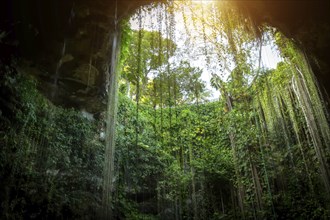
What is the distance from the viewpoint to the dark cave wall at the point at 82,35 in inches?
184

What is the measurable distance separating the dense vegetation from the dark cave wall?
30cm

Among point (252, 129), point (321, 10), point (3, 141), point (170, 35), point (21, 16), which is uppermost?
point (170, 35)

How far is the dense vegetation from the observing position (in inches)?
197

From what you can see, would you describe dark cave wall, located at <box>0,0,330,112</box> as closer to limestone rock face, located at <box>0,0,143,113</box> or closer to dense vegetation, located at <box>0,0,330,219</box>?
limestone rock face, located at <box>0,0,143,113</box>

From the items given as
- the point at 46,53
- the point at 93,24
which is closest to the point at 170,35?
the point at 93,24

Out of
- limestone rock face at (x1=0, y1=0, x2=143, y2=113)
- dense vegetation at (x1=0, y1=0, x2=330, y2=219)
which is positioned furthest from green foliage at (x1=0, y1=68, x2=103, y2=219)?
limestone rock face at (x1=0, y1=0, x2=143, y2=113)

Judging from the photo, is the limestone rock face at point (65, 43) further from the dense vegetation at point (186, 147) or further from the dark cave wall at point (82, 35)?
the dense vegetation at point (186, 147)

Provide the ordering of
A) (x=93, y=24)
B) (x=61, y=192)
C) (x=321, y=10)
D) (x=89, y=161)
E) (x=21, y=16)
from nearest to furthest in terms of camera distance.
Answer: (x=321, y=10)
(x=21, y=16)
(x=61, y=192)
(x=93, y=24)
(x=89, y=161)

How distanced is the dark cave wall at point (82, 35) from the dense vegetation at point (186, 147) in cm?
30

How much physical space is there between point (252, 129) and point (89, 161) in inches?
180

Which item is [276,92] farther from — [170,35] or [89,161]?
[89,161]

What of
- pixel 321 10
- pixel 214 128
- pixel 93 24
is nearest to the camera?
pixel 321 10

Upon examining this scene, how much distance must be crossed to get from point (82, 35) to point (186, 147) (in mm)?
4999

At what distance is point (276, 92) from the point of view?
24.8 feet
